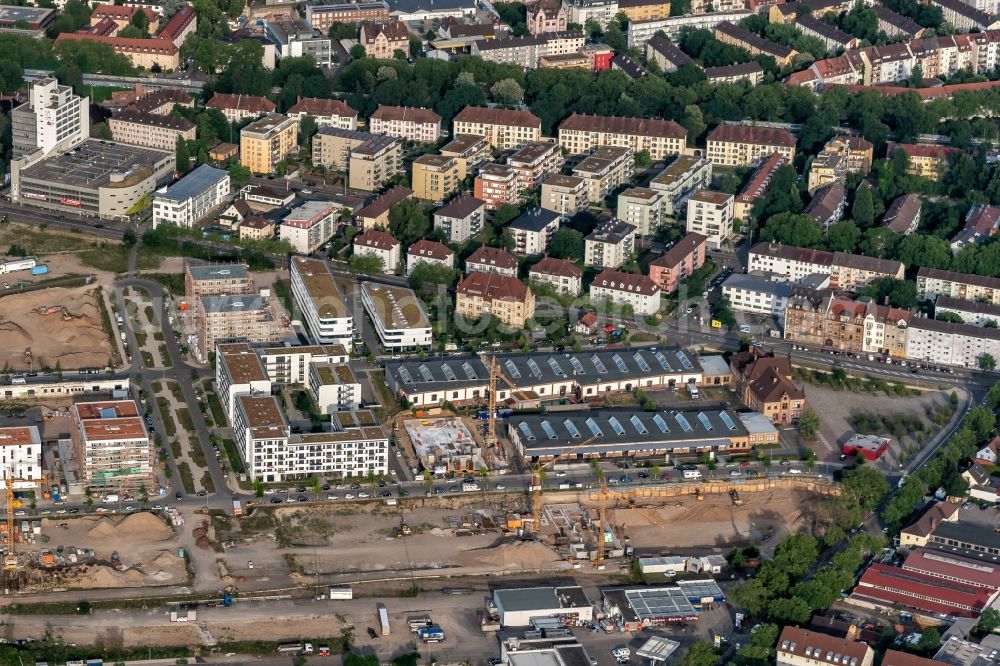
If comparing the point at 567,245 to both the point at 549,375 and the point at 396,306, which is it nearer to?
the point at 396,306

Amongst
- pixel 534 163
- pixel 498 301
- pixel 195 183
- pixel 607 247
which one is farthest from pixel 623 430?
pixel 195 183

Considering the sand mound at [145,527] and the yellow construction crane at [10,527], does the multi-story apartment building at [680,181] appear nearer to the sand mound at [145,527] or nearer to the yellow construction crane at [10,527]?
the sand mound at [145,527]

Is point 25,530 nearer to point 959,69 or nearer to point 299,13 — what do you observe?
point 299,13

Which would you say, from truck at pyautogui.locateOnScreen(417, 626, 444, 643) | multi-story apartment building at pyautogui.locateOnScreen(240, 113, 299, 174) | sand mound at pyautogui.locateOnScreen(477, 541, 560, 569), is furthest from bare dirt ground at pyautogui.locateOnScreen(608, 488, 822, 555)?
multi-story apartment building at pyautogui.locateOnScreen(240, 113, 299, 174)

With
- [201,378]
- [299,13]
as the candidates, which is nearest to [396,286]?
[201,378]

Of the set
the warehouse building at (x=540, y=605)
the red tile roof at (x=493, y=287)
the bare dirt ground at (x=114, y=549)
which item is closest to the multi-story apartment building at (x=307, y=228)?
the red tile roof at (x=493, y=287)

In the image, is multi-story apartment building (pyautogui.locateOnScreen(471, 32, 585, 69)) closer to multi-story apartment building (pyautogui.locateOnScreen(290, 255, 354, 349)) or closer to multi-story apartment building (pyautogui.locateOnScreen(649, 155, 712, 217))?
multi-story apartment building (pyautogui.locateOnScreen(649, 155, 712, 217))
